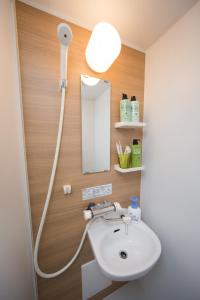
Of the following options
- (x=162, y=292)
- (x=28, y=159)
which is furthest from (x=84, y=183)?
(x=162, y=292)

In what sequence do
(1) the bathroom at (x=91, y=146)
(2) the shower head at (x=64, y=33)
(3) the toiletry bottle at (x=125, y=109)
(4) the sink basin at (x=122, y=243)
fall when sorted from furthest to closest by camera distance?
(3) the toiletry bottle at (x=125, y=109), (4) the sink basin at (x=122, y=243), (1) the bathroom at (x=91, y=146), (2) the shower head at (x=64, y=33)

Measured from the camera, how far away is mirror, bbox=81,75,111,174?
33.6 inches

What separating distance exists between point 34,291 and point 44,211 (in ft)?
1.91

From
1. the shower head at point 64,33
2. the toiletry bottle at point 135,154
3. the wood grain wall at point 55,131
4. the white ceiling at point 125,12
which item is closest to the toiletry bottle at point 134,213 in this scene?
the wood grain wall at point 55,131

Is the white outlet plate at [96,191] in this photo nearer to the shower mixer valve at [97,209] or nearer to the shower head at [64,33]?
the shower mixer valve at [97,209]

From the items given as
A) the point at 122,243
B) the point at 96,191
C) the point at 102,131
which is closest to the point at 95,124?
the point at 102,131

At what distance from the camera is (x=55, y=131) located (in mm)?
774

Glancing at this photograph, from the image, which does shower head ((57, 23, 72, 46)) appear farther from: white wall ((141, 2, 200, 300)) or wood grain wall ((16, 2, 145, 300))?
white wall ((141, 2, 200, 300))

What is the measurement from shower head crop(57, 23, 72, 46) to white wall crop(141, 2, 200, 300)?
2.30 feet

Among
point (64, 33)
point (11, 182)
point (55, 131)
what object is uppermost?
point (64, 33)

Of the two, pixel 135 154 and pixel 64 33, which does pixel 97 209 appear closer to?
pixel 135 154

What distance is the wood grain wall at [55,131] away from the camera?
694 mm

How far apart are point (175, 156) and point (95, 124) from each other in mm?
613

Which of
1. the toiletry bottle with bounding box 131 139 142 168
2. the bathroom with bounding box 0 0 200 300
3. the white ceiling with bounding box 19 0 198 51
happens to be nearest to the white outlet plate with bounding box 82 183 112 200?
the bathroom with bounding box 0 0 200 300
